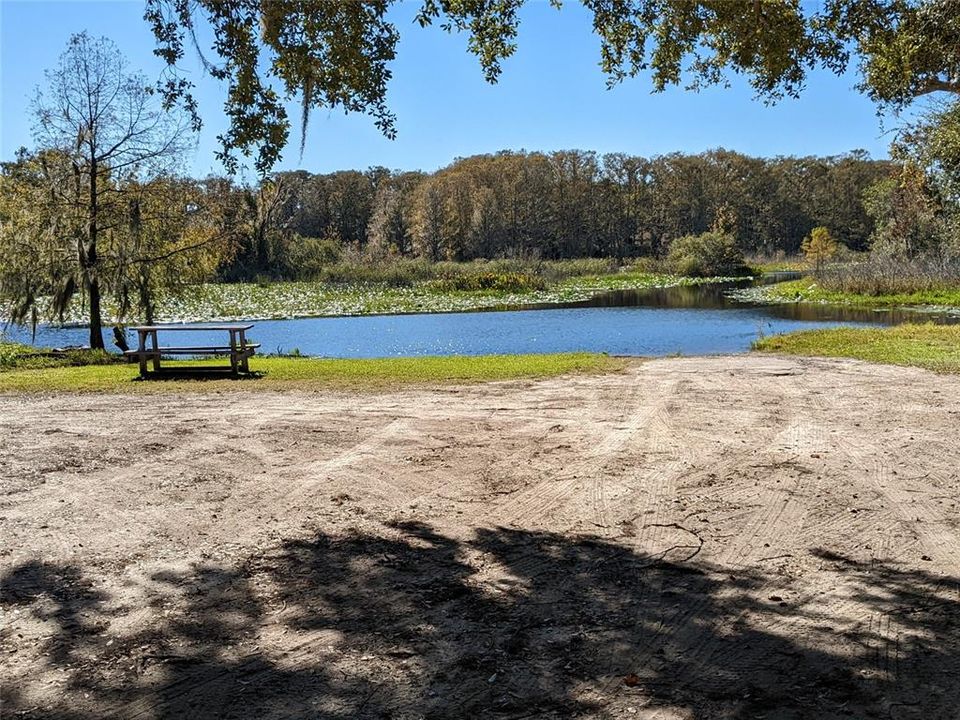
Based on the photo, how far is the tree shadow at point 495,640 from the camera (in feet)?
12.0

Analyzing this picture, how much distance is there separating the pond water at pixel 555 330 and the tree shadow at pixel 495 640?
53.6ft

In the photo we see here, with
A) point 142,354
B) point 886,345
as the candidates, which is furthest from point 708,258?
point 142,354

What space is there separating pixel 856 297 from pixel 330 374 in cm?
2939

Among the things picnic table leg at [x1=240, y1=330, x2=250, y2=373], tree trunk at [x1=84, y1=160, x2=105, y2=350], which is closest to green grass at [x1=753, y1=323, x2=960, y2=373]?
picnic table leg at [x1=240, y1=330, x2=250, y2=373]

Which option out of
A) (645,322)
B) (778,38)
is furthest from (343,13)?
(645,322)

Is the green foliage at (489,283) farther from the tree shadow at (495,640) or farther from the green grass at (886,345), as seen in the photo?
the tree shadow at (495,640)

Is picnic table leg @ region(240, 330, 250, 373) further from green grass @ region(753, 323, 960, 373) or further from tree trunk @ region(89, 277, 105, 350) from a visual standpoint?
green grass @ region(753, 323, 960, 373)

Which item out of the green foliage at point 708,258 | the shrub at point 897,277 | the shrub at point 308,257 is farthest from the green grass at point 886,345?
the green foliage at point 708,258

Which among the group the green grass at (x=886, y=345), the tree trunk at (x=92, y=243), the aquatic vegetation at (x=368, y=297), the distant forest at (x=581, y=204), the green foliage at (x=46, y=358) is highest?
the distant forest at (x=581, y=204)

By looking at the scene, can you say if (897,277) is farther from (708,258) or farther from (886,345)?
(708,258)

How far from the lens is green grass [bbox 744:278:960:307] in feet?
109

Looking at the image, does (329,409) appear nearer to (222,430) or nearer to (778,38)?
(222,430)

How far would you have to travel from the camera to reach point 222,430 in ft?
31.8

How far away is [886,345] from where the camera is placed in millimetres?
17531
